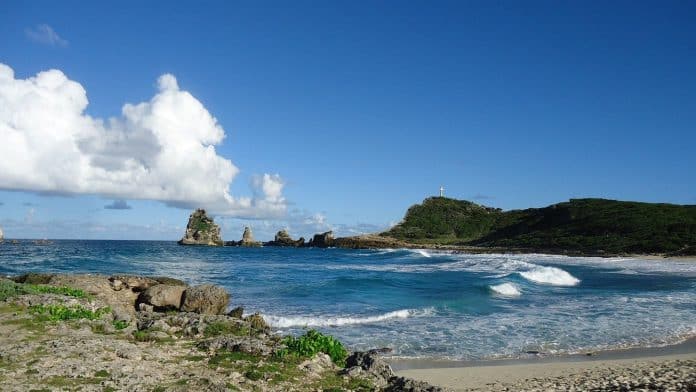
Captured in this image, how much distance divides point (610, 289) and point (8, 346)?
3640 centimetres

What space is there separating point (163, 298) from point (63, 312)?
6436 millimetres

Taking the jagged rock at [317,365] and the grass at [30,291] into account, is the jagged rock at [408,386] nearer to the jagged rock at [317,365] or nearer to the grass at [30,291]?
the jagged rock at [317,365]

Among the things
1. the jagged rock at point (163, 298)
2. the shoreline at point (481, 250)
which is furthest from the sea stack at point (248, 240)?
the jagged rock at point (163, 298)

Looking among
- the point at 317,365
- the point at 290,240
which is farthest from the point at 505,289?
the point at 290,240

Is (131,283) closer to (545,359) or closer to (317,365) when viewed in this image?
(317,365)

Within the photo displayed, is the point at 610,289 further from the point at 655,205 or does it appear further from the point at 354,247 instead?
the point at 354,247

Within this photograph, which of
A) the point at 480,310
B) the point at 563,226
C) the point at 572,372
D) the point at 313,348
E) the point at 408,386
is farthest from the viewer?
the point at 563,226

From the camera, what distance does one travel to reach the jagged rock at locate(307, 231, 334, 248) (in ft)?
507

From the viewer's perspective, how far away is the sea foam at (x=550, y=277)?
4225 centimetres

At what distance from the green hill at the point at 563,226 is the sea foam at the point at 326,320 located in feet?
212

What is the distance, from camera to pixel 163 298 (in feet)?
64.5

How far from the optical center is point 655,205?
4641 inches

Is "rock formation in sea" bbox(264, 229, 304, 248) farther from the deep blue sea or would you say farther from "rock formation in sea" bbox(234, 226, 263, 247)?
the deep blue sea

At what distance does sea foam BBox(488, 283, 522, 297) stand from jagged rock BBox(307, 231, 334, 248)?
→ 4705 inches
